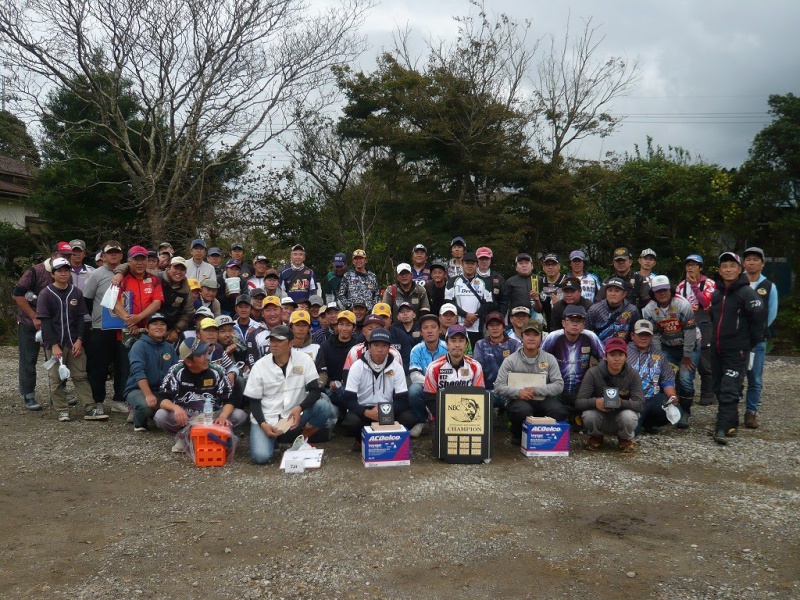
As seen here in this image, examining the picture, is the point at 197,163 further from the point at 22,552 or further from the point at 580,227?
the point at 22,552

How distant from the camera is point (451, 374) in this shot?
6.38 metres

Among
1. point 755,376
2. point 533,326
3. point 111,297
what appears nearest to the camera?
point 533,326

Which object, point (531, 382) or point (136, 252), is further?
point (136, 252)

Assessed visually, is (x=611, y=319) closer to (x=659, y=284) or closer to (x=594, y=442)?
(x=659, y=284)

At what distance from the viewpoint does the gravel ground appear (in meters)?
3.60

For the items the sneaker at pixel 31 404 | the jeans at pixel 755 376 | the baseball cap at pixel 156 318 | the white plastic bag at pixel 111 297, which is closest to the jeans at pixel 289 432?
the baseball cap at pixel 156 318

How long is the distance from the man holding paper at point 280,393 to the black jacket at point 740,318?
Result: 15.1 ft

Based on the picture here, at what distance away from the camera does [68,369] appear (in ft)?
23.9

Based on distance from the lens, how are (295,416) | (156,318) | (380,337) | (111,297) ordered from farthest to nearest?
(111,297), (156,318), (380,337), (295,416)

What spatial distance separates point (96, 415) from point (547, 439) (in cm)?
551

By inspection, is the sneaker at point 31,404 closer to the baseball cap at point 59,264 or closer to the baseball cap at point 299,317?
the baseball cap at point 59,264

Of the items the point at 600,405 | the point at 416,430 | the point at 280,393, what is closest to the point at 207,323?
the point at 280,393

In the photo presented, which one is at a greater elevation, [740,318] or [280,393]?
[740,318]

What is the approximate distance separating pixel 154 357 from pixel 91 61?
34.5ft
